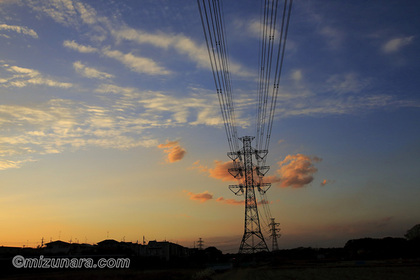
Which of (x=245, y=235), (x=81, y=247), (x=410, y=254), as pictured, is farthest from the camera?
(x=81, y=247)

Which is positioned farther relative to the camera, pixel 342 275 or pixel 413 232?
pixel 413 232

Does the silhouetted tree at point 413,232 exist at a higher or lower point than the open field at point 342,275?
higher

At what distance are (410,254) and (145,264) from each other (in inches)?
3470

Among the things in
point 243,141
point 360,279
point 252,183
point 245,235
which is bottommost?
point 360,279

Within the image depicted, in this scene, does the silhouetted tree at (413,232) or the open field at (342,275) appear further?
the silhouetted tree at (413,232)

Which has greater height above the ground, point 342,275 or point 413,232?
point 413,232

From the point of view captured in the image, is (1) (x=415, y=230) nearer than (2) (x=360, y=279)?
No

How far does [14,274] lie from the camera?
2323 inches

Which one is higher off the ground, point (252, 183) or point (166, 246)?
point (252, 183)

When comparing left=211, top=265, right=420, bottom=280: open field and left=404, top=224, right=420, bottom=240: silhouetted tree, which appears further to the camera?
left=404, top=224, right=420, bottom=240: silhouetted tree

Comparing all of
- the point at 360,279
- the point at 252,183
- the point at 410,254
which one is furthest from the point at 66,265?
the point at 410,254

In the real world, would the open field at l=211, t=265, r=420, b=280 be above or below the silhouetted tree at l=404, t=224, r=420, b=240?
below

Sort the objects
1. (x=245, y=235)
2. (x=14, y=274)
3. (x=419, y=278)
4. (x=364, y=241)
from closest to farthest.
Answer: (x=419, y=278) < (x=14, y=274) < (x=245, y=235) < (x=364, y=241)

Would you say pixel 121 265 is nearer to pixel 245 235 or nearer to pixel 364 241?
pixel 245 235
